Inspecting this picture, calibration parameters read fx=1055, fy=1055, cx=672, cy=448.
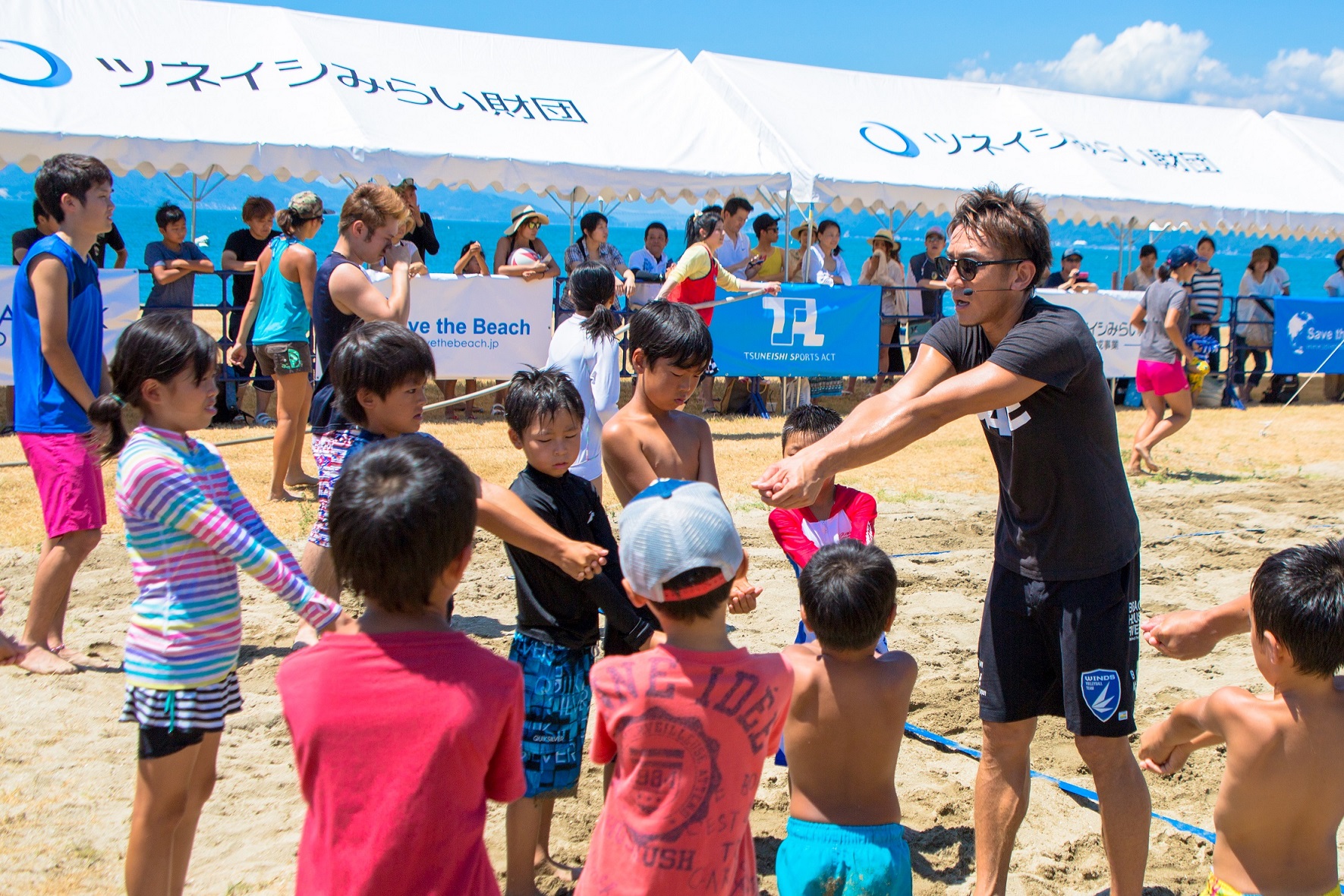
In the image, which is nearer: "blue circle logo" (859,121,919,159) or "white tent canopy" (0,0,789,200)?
"white tent canopy" (0,0,789,200)

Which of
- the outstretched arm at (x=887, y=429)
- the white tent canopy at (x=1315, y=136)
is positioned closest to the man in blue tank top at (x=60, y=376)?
the outstretched arm at (x=887, y=429)

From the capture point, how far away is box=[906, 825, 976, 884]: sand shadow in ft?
10.5

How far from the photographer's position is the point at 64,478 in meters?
4.32

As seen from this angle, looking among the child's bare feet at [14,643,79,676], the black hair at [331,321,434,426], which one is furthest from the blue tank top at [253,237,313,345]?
the black hair at [331,321,434,426]

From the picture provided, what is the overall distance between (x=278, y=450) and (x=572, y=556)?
519cm

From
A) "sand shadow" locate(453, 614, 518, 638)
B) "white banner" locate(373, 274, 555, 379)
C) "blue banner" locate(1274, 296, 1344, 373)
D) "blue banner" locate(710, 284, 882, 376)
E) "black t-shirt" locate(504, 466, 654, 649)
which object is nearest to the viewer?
"black t-shirt" locate(504, 466, 654, 649)

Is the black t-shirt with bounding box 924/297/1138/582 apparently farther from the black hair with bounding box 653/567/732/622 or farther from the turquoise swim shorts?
the black hair with bounding box 653/567/732/622

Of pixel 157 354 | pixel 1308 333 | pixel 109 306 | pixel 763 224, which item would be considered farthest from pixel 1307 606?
pixel 1308 333

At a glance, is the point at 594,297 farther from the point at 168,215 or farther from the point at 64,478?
the point at 168,215

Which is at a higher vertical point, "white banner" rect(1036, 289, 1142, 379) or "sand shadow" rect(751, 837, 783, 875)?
"white banner" rect(1036, 289, 1142, 379)

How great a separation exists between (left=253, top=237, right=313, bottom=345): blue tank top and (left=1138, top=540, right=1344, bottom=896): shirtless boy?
6.40m

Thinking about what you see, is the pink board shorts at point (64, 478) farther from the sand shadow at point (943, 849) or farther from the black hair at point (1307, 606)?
the black hair at point (1307, 606)

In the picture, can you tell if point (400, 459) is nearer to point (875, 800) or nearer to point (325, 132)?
point (875, 800)

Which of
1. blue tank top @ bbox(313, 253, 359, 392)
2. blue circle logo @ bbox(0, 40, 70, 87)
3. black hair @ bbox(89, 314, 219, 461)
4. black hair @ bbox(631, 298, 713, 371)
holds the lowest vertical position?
black hair @ bbox(89, 314, 219, 461)
